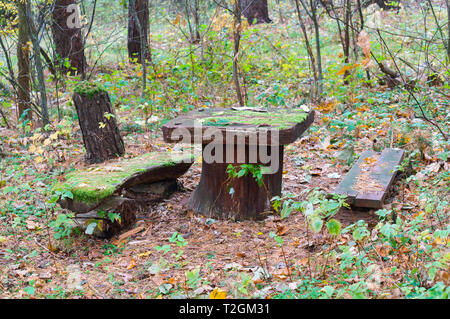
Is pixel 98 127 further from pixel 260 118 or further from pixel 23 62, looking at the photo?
pixel 23 62

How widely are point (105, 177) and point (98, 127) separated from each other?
Result: 182cm

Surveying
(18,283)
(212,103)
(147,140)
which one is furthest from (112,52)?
(18,283)

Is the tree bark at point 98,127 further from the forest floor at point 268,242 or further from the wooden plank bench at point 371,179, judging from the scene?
the wooden plank bench at point 371,179

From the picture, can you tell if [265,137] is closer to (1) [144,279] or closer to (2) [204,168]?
(2) [204,168]

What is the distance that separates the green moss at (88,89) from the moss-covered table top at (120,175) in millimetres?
1270

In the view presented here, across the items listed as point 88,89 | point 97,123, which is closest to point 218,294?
point 97,123

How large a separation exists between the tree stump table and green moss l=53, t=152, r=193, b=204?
53 centimetres

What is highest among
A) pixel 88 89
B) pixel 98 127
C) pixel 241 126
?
pixel 88 89

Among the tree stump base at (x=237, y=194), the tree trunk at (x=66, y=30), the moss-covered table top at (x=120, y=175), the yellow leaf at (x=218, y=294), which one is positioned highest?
the tree trunk at (x=66, y=30)

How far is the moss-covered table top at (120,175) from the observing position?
397 cm

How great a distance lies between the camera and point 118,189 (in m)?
4.20

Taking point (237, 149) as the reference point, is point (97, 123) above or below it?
above

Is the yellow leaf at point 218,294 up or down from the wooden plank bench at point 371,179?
down

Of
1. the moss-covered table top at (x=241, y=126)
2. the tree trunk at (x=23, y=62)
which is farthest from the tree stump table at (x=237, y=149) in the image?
the tree trunk at (x=23, y=62)
